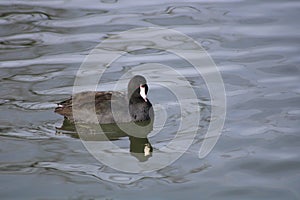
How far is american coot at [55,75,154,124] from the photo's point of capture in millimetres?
7477

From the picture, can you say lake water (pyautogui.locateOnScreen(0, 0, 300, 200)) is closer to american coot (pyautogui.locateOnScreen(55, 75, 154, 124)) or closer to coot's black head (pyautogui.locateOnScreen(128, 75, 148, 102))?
american coot (pyautogui.locateOnScreen(55, 75, 154, 124))

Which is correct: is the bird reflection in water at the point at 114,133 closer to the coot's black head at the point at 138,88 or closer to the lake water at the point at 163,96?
the lake water at the point at 163,96

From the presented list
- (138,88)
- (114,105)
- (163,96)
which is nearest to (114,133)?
(114,105)

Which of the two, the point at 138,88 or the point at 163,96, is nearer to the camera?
the point at 138,88

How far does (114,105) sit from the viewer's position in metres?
7.56

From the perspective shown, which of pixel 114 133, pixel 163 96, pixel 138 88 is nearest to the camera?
pixel 114 133

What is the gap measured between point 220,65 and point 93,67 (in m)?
1.51

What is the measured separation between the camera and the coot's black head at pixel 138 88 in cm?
753

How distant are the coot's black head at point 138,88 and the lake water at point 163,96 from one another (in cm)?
34

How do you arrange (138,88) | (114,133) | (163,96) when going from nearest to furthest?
(114,133) → (138,88) → (163,96)

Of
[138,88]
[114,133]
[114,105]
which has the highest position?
[138,88]

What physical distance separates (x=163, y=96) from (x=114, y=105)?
715mm

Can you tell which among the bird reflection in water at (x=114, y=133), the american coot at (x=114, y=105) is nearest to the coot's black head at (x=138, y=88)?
the american coot at (x=114, y=105)

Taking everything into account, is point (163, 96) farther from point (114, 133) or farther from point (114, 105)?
point (114, 133)
